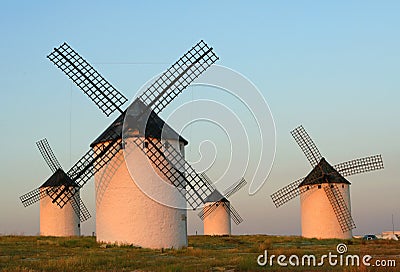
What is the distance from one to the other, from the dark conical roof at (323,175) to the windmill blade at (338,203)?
56 centimetres

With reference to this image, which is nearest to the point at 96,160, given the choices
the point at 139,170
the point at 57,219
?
the point at 139,170

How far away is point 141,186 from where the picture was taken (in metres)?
25.4

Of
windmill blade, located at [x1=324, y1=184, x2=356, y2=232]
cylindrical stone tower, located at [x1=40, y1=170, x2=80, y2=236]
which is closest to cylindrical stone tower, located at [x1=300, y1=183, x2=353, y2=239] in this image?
windmill blade, located at [x1=324, y1=184, x2=356, y2=232]

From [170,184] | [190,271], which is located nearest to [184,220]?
[170,184]

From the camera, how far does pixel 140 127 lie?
25641 mm

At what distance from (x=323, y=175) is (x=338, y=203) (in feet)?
7.12

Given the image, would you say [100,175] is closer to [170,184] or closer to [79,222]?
[170,184]

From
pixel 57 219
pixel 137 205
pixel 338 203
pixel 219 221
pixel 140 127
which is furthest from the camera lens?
pixel 219 221

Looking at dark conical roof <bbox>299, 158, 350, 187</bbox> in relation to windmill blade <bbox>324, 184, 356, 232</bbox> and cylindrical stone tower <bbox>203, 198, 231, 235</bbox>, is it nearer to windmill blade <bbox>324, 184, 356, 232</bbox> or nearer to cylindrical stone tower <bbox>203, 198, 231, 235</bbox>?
windmill blade <bbox>324, 184, 356, 232</bbox>

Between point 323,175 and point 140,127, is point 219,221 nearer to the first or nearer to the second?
point 323,175

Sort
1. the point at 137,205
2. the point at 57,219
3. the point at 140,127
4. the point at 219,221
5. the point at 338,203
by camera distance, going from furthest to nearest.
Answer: the point at 219,221 < the point at 57,219 < the point at 338,203 < the point at 140,127 < the point at 137,205

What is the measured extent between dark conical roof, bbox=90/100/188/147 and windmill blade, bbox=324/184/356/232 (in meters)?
18.1

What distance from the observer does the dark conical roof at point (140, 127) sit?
25641 mm

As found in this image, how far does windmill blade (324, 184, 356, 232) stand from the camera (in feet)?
136
